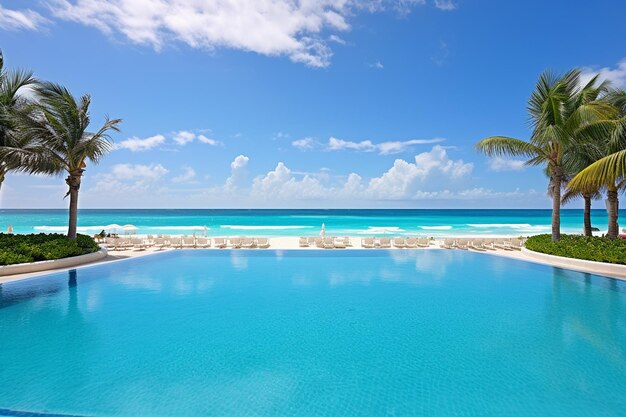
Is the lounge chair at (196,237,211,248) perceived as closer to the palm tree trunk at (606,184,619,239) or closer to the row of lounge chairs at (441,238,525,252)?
the row of lounge chairs at (441,238,525,252)

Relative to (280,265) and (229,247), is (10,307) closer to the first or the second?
(280,265)

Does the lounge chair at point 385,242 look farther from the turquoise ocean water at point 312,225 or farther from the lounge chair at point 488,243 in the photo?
the turquoise ocean water at point 312,225

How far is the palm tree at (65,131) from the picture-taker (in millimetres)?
13539

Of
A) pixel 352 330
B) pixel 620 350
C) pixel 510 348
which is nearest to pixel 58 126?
pixel 352 330

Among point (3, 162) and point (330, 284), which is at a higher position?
point (3, 162)

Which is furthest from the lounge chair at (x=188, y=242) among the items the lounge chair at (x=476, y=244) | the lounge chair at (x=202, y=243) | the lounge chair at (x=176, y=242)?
the lounge chair at (x=476, y=244)

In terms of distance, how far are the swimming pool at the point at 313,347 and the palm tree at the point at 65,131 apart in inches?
203

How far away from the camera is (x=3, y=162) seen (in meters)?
13.5

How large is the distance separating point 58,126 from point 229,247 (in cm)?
1008

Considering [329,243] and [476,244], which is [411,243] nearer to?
[476,244]

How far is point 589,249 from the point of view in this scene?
12.6 metres

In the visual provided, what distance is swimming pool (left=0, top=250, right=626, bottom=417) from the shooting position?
14.1 feet

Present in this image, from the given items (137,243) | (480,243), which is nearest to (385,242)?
(480,243)

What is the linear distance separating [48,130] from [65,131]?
1.84 feet
